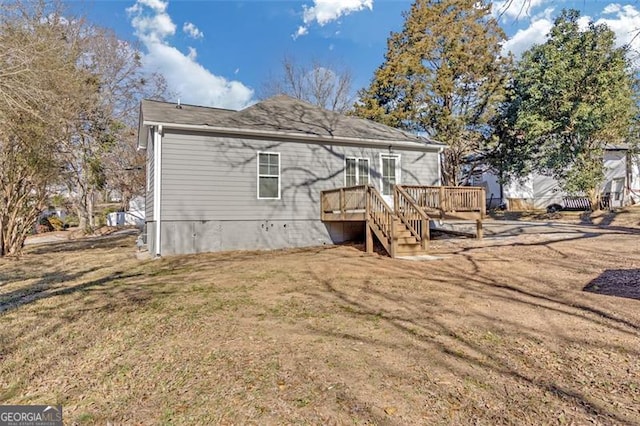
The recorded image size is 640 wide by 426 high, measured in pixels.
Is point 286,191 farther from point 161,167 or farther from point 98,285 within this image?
point 98,285

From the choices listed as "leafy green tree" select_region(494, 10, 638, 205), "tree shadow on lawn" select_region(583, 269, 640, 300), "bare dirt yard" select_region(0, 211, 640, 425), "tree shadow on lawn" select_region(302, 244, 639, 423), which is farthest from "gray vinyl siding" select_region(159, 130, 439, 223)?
"leafy green tree" select_region(494, 10, 638, 205)

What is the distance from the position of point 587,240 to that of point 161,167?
12115 millimetres

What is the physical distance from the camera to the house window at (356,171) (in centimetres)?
1234

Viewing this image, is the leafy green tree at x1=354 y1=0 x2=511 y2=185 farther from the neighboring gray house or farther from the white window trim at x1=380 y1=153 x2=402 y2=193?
the white window trim at x1=380 y1=153 x2=402 y2=193

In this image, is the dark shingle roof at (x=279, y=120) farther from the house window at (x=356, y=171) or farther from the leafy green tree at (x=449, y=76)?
the leafy green tree at (x=449, y=76)

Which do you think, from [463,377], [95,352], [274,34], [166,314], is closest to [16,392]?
[95,352]

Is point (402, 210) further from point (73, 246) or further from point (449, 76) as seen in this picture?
point (449, 76)

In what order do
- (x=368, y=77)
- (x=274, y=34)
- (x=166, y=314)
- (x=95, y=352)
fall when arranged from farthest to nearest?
(x=274, y=34) → (x=368, y=77) → (x=166, y=314) → (x=95, y=352)

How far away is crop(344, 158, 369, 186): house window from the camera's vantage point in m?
12.3

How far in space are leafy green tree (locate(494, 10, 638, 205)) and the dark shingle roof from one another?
29.9 ft

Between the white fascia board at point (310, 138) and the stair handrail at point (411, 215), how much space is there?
10.3 feet

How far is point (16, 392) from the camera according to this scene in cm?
303

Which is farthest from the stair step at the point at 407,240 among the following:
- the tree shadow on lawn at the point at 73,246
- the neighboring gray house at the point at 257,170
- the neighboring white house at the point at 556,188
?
the neighboring white house at the point at 556,188

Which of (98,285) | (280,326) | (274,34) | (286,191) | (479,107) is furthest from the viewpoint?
(274,34)
